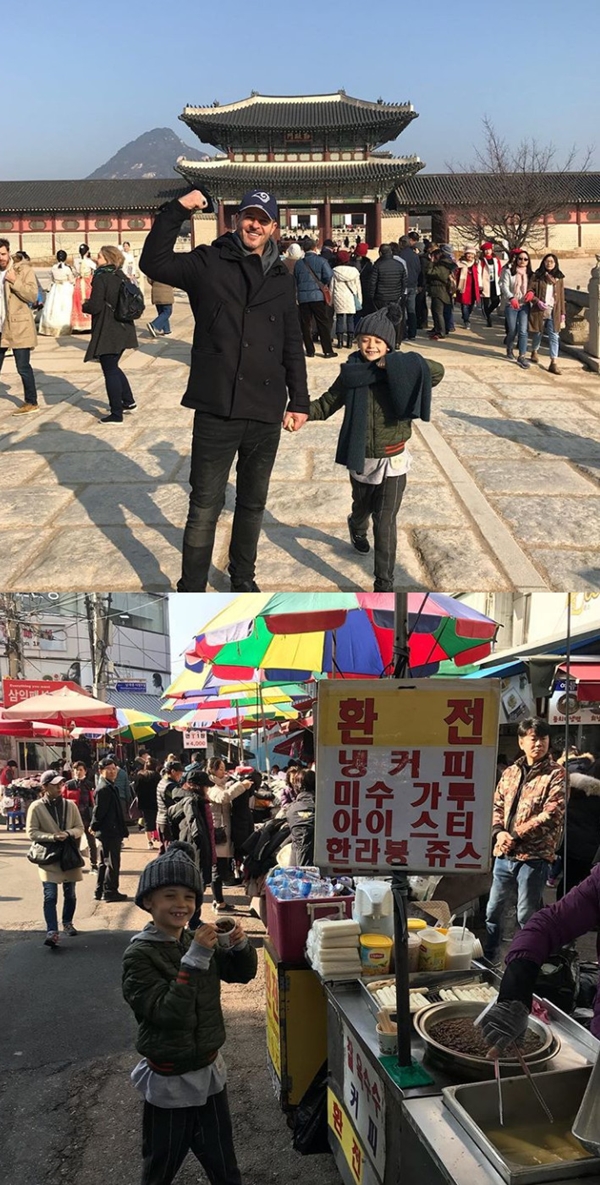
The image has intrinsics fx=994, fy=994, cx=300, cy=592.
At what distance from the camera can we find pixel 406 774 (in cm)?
319

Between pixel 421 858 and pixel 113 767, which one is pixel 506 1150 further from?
pixel 113 767

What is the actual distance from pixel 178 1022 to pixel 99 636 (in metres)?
2.43

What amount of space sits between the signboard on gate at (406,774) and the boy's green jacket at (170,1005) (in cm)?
60

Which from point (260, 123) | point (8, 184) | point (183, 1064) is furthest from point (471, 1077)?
point (8, 184)

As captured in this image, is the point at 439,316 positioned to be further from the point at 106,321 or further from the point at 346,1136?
the point at 346,1136

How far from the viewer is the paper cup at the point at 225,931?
11.2ft

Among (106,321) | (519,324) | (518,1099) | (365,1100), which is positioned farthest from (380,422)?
(519,324)

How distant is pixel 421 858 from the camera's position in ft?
10.4

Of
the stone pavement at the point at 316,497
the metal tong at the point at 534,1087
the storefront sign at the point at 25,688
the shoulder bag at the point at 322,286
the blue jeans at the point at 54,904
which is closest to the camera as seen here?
the metal tong at the point at 534,1087

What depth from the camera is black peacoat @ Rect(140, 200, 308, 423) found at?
4598mm

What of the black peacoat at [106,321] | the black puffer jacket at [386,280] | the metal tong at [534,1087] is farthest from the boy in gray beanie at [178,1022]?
the black puffer jacket at [386,280]

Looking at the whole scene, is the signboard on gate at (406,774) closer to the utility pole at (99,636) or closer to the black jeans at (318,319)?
the utility pole at (99,636)

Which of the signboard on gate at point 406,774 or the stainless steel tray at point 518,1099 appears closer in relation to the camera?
the stainless steel tray at point 518,1099

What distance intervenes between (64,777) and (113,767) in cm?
39
